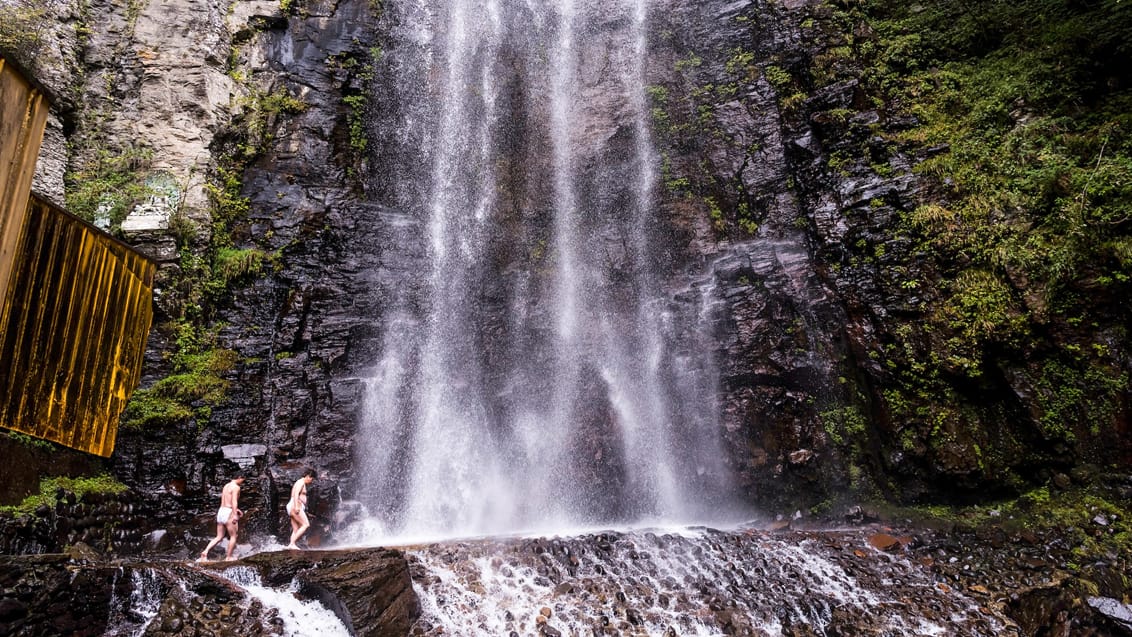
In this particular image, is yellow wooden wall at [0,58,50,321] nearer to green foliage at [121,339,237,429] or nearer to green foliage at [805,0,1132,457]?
green foliage at [121,339,237,429]

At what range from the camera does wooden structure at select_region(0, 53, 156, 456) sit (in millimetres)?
8180

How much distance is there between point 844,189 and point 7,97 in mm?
12489

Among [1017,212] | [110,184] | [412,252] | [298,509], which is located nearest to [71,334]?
[110,184]

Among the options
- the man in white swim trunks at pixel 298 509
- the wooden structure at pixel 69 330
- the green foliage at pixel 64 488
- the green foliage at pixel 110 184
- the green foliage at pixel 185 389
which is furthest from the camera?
the green foliage at pixel 110 184

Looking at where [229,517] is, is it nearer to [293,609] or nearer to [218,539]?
[218,539]

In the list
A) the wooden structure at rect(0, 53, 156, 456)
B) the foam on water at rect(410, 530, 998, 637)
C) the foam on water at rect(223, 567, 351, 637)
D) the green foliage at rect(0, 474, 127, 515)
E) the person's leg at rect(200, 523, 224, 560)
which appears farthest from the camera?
the person's leg at rect(200, 523, 224, 560)

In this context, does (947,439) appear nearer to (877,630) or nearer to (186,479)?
(877,630)

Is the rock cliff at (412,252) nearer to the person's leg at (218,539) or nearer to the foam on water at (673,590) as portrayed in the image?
the person's leg at (218,539)

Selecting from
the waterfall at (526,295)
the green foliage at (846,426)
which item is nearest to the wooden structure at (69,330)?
the waterfall at (526,295)

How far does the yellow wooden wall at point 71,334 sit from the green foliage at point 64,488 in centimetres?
52

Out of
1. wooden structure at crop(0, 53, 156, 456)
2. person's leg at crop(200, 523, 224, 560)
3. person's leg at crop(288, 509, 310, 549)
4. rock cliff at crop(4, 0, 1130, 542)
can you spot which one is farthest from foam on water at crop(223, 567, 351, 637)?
wooden structure at crop(0, 53, 156, 456)

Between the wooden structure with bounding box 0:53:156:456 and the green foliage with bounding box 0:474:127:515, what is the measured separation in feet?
1.73

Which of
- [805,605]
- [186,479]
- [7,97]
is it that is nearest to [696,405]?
[805,605]

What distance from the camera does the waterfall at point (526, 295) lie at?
11602 mm
